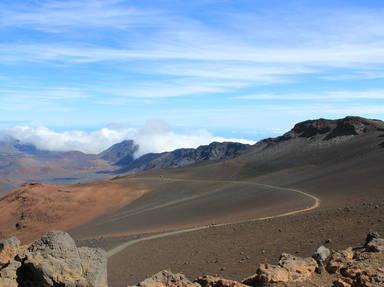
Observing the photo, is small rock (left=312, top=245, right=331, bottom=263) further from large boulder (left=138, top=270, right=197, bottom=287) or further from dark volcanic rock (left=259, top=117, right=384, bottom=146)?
dark volcanic rock (left=259, top=117, right=384, bottom=146)

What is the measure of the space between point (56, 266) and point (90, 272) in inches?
28.2

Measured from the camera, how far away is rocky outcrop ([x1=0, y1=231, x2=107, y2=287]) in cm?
1117

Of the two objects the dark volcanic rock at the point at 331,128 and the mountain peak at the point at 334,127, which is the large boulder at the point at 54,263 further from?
the mountain peak at the point at 334,127

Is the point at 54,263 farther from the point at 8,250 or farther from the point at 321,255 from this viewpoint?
the point at 321,255

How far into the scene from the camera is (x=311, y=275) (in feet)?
42.7

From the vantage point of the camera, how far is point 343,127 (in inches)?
3465

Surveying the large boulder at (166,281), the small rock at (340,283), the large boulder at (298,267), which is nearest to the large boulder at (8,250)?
the large boulder at (166,281)

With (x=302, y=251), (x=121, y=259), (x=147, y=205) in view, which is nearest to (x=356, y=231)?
(x=302, y=251)

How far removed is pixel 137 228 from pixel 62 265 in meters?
32.6

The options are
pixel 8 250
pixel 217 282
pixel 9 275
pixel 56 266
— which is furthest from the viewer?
pixel 8 250

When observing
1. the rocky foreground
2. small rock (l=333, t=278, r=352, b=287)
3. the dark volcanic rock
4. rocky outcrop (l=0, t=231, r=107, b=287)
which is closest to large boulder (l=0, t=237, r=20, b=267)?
the rocky foreground

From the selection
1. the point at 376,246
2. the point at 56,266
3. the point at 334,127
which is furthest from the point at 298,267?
the point at 334,127

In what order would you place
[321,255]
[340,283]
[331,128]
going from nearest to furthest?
[340,283], [321,255], [331,128]

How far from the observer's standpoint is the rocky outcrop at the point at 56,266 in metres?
11.2
